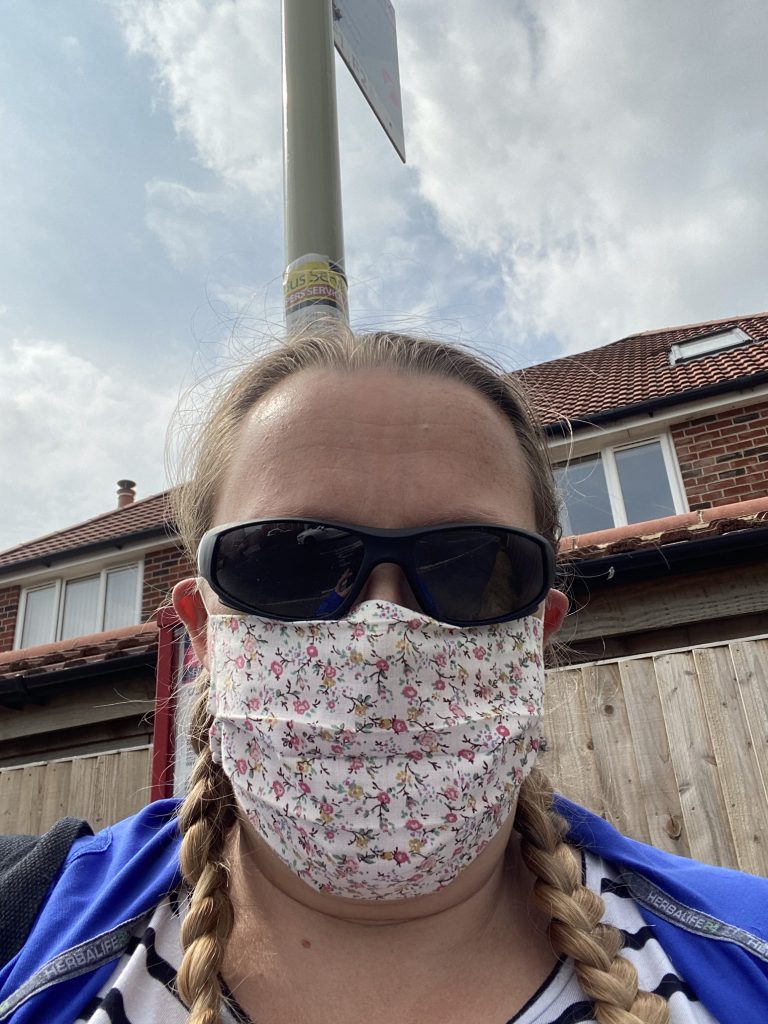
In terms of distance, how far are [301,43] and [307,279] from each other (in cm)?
94

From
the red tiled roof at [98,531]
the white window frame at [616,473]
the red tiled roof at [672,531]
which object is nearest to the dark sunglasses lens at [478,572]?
the red tiled roof at [672,531]

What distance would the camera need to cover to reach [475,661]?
1.34 metres

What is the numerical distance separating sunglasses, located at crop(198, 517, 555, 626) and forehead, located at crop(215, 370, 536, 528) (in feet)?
0.12

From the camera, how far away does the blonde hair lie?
43.7 inches

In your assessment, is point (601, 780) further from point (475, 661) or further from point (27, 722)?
point (27, 722)

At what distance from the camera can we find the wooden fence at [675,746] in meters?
2.86

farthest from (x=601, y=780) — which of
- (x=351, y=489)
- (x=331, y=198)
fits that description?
(x=331, y=198)

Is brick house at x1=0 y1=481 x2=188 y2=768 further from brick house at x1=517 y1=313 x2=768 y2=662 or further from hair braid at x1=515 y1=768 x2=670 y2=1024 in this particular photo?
hair braid at x1=515 y1=768 x2=670 y2=1024

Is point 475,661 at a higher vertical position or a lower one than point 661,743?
higher

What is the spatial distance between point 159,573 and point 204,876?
9.70 metres

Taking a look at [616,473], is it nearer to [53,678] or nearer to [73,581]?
[53,678]

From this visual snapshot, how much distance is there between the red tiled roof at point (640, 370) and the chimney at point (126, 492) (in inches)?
394

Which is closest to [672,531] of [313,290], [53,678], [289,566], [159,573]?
[313,290]

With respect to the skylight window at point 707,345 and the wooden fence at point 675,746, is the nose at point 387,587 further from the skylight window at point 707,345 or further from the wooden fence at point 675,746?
the skylight window at point 707,345
